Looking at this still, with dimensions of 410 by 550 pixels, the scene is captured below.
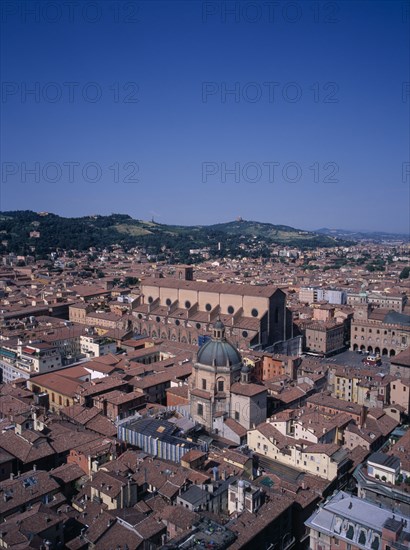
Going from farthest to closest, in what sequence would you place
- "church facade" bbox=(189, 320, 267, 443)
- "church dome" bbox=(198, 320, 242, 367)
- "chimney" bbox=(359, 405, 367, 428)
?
"church dome" bbox=(198, 320, 242, 367) < "chimney" bbox=(359, 405, 367, 428) < "church facade" bbox=(189, 320, 267, 443)

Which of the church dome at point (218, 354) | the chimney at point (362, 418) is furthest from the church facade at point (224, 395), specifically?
the chimney at point (362, 418)

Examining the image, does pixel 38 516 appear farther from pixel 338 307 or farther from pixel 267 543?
pixel 338 307

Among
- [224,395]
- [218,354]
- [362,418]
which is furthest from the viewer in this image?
[218,354]

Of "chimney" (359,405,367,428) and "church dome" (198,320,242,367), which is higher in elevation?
"church dome" (198,320,242,367)

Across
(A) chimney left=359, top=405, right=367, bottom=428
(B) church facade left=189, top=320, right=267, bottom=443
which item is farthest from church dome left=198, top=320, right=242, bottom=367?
(A) chimney left=359, top=405, right=367, bottom=428

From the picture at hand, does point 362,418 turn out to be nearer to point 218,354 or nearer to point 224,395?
point 224,395

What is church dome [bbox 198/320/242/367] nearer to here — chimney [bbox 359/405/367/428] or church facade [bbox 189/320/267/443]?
church facade [bbox 189/320/267/443]

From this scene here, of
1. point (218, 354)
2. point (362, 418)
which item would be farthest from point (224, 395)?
point (362, 418)

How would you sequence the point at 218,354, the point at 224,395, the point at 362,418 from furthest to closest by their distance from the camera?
the point at 218,354 → the point at 224,395 → the point at 362,418

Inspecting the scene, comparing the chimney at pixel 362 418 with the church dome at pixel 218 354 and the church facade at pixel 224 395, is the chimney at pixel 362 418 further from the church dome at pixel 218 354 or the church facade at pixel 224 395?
the church dome at pixel 218 354

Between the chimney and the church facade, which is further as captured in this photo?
the chimney

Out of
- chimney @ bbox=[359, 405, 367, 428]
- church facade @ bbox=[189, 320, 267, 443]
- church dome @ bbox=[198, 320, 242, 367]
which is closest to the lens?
church facade @ bbox=[189, 320, 267, 443]

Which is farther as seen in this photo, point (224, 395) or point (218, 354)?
point (218, 354)
